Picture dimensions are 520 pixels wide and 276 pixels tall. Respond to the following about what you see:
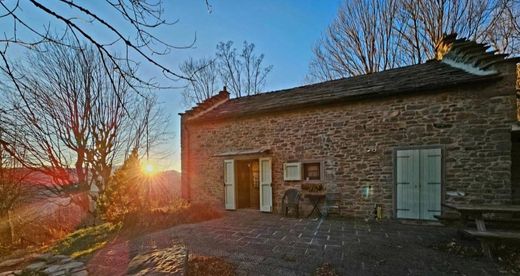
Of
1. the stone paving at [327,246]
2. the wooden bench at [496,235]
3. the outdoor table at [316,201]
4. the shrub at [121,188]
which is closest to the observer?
the stone paving at [327,246]

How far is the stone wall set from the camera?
20.2 ft

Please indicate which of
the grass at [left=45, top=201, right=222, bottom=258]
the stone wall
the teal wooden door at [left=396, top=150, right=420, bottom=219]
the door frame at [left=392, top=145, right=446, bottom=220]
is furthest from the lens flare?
the teal wooden door at [left=396, top=150, right=420, bottom=219]

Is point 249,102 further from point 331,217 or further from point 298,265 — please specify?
point 298,265

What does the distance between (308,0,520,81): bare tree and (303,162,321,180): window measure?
9.29 m

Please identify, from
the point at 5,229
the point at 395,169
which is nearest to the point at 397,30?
the point at 395,169

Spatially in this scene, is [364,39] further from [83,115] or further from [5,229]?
[5,229]

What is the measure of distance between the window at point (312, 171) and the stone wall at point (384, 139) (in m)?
0.24

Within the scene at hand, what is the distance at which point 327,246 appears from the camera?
4887mm

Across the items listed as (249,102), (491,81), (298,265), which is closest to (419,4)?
(491,81)

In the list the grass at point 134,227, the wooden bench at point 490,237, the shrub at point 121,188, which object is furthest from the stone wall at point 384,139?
the shrub at point 121,188

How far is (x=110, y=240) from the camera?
6.40 meters

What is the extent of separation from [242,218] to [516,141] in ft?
24.7

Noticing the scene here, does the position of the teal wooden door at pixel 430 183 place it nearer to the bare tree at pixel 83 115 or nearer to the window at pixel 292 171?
the window at pixel 292 171

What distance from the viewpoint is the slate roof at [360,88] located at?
6685 mm
